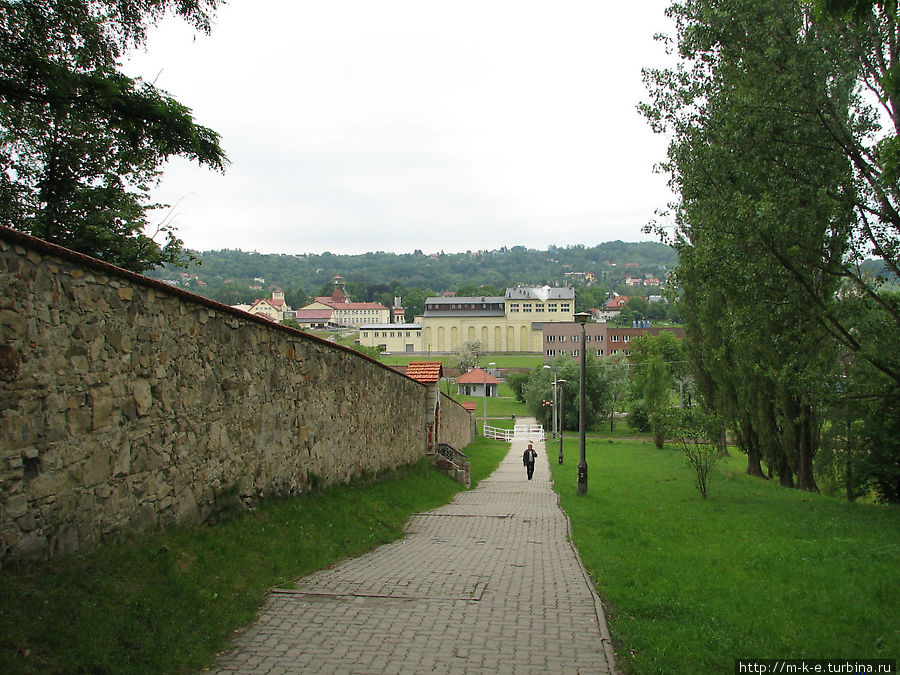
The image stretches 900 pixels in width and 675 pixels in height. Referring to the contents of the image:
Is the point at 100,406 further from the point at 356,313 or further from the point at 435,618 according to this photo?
the point at 356,313

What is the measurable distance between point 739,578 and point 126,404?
23.7 ft

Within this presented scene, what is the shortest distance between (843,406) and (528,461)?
396 inches

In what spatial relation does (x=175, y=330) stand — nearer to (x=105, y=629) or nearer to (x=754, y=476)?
(x=105, y=629)

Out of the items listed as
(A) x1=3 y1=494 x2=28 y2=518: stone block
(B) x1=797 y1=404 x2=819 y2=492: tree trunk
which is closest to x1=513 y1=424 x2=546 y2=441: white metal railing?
(B) x1=797 y1=404 x2=819 y2=492: tree trunk

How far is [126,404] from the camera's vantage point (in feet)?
19.7

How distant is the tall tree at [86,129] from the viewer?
1000 centimetres

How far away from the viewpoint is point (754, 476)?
88.6 feet

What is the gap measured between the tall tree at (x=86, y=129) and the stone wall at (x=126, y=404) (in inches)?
170

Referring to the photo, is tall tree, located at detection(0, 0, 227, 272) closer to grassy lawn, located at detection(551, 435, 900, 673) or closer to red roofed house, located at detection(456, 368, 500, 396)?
grassy lawn, located at detection(551, 435, 900, 673)

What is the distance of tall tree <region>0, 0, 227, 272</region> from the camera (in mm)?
10000

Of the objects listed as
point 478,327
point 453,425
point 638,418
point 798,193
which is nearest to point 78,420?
point 798,193

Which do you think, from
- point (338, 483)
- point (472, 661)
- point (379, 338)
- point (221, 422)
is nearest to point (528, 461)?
point (338, 483)

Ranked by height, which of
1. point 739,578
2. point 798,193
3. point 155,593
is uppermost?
point 798,193

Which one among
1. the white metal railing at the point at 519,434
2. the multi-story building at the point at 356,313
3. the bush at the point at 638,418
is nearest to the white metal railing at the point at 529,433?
the white metal railing at the point at 519,434
